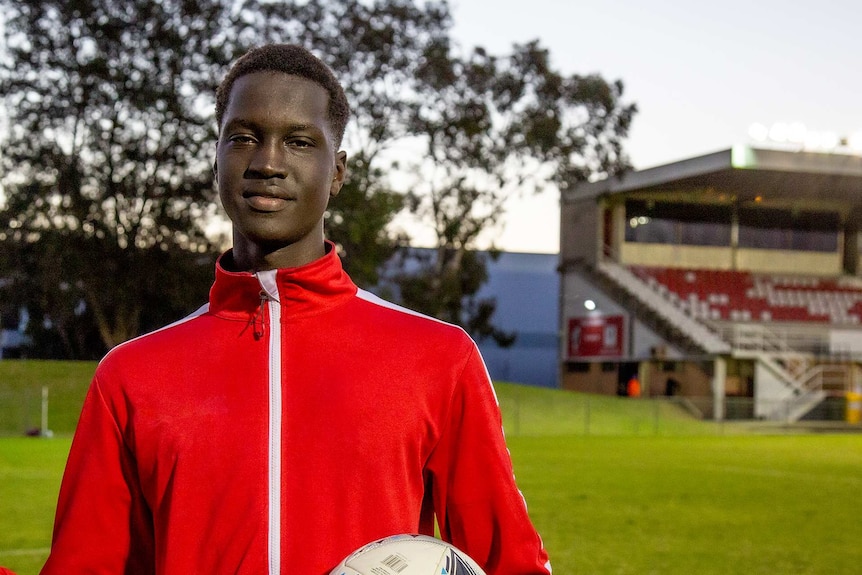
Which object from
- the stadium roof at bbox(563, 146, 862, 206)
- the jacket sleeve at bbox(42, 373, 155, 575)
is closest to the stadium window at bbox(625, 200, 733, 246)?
the stadium roof at bbox(563, 146, 862, 206)

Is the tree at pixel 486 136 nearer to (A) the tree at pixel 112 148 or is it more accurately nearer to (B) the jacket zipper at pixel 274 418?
(A) the tree at pixel 112 148

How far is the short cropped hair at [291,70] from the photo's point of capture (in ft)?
7.97

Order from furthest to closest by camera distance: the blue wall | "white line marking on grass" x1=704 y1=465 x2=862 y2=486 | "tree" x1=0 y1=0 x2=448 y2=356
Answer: the blue wall → "tree" x1=0 y1=0 x2=448 y2=356 → "white line marking on grass" x1=704 y1=465 x2=862 y2=486

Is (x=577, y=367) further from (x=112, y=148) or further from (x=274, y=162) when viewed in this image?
(x=274, y=162)

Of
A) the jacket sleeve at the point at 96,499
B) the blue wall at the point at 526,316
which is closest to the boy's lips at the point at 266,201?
the jacket sleeve at the point at 96,499

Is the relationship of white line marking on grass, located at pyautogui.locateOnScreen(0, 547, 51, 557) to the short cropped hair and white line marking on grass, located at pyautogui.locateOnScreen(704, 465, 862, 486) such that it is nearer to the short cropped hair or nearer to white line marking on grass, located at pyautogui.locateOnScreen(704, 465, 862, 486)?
the short cropped hair

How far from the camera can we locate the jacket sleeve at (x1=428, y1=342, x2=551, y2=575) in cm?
234

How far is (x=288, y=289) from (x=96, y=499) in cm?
55

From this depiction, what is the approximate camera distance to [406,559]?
2.13 m

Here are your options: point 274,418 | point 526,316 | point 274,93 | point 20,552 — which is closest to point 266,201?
point 274,93

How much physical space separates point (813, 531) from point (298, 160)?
1152 centimetres

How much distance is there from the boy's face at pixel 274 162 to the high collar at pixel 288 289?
0.08 metres

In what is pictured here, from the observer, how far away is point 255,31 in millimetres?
41031

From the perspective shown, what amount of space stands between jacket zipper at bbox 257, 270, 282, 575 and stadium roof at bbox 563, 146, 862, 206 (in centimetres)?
4195
